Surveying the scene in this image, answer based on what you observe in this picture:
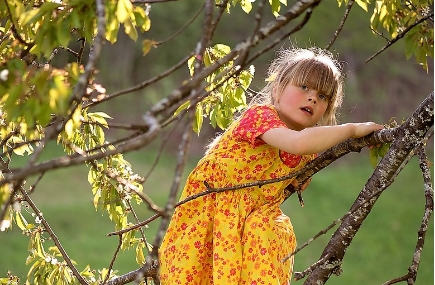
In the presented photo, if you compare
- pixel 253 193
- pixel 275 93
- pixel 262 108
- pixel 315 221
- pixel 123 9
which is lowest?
pixel 123 9

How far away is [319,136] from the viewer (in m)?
1.50

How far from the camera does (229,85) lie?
76.4 inches

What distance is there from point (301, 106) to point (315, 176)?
20.4 feet

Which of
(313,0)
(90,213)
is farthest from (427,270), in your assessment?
(313,0)

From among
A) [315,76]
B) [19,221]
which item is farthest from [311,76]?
[19,221]

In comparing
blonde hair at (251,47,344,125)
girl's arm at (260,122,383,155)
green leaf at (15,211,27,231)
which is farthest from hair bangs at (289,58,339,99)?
green leaf at (15,211,27,231)

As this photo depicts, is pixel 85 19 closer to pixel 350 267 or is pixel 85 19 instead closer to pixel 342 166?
pixel 350 267

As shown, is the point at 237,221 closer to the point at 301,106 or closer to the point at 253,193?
the point at 253,193

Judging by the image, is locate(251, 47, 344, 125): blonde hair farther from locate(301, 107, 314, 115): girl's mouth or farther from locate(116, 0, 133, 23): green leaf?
locate(116, 0, 133, 23): green leaf

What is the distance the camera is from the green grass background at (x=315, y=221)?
6574 millimetres

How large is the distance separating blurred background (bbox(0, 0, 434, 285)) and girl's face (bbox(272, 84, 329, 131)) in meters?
4.87

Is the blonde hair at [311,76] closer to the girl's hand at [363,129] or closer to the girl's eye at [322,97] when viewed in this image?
the girl's eye at [322,97]

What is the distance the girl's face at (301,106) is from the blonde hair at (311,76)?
0.05 feet

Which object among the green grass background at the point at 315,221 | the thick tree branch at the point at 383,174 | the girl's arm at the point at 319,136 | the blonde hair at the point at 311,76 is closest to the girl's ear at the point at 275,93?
the blonde hair at the point at 311,76
